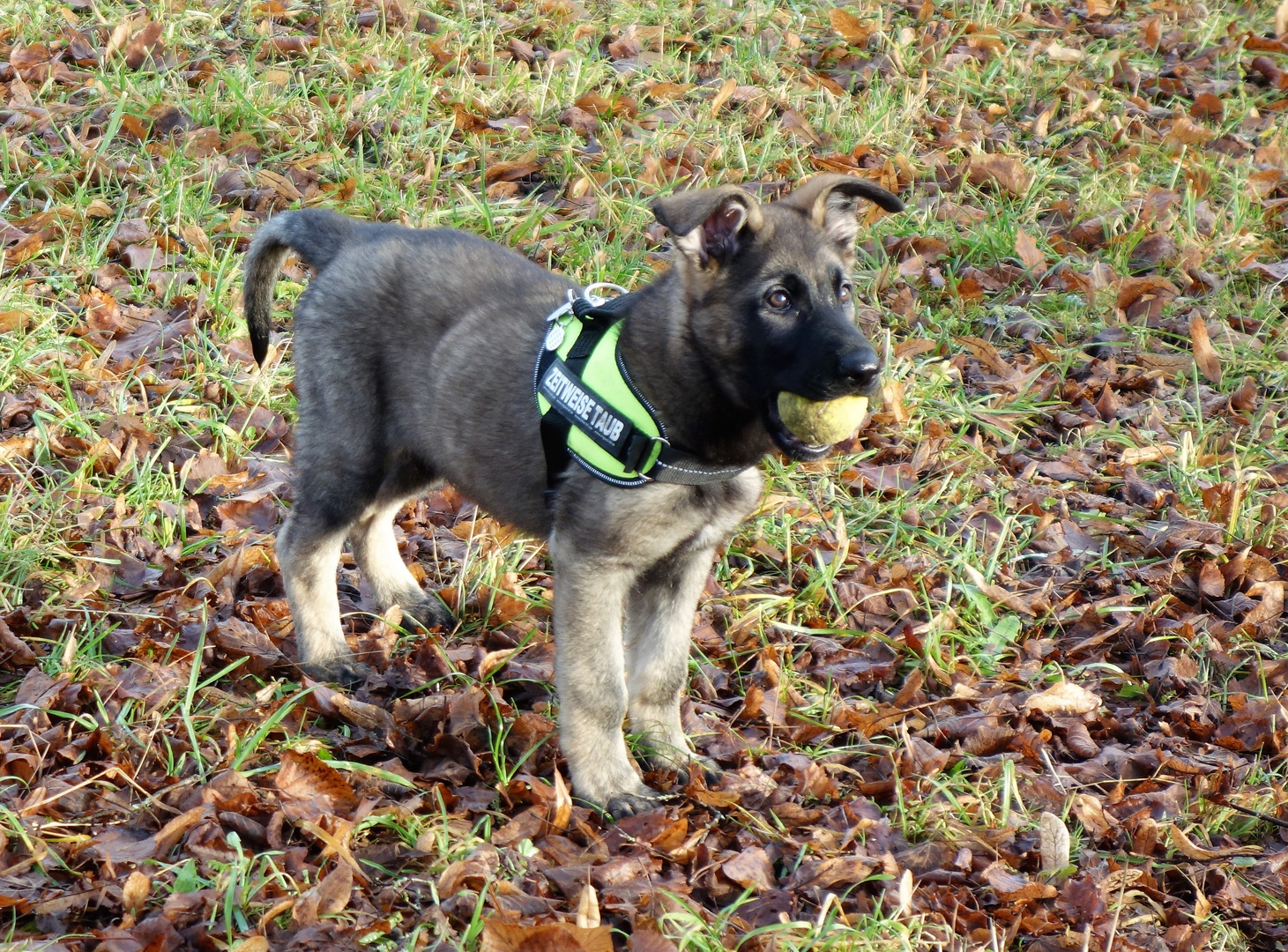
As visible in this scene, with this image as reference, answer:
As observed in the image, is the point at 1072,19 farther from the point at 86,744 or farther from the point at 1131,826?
the point at 86,744

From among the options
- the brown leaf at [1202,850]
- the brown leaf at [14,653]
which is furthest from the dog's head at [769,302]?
the brown leaf at [14,653]

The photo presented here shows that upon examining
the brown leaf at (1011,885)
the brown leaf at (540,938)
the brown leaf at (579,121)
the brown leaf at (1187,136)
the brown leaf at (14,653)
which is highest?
the brown leaf at (1187,136)

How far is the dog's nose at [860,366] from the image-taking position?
3.29m

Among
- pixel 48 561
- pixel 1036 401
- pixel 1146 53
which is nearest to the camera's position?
pixel 48 561

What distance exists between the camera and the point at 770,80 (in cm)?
823

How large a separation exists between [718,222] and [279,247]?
1806mm

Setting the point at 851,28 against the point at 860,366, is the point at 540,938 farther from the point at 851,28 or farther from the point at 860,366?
the point at 851,28

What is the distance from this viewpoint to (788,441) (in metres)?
3.50

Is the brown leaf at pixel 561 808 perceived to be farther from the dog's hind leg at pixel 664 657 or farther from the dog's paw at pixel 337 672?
the dog's paw at pixel 337 672

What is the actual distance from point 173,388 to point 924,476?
3.43 m

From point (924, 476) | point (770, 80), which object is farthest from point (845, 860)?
point (770, 80)

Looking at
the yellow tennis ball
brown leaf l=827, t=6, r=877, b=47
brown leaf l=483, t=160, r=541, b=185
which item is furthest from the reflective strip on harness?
brown leaf l=827, t=6, r=877, b=47

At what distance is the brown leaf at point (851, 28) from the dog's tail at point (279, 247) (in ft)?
18.0

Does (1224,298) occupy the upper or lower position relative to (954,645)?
upper
